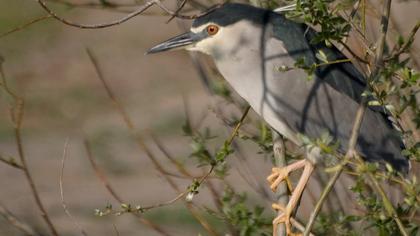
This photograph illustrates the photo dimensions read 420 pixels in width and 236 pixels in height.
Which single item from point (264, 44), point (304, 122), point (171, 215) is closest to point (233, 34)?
point (264, 44)

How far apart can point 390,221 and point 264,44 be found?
928 millimetres

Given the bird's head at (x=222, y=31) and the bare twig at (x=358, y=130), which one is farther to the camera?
the bird's head at (x=222, y=31)

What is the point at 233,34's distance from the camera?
13.9 ft

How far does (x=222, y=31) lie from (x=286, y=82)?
32cm

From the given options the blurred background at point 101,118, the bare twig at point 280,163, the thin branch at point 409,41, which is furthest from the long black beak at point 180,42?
the blurred background at point 101,118

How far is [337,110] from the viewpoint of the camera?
4.30 meters

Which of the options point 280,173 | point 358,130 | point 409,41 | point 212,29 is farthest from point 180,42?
point 358,130

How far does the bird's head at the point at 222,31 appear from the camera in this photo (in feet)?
13.5

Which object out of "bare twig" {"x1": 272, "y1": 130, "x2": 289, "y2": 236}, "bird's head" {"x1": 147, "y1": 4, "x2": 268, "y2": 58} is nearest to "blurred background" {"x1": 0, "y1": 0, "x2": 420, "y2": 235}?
"bird's head" {"x1": 147, "y1": 4, "x2": 268, "y2": 58}

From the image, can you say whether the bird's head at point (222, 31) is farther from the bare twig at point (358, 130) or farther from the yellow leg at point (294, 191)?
the bare twig at point (358, 130)

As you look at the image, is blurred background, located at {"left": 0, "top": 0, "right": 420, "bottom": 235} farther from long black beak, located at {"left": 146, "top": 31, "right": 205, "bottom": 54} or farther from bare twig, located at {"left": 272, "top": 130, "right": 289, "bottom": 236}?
bare twig, located at {"left": 272, "top": 130, "right": 289, "bottom": 236}

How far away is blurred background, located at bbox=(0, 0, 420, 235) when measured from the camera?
27.8 ft

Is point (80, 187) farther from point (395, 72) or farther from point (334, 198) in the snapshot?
point (395, 72)

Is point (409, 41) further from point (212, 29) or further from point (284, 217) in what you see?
point (212, 29)
